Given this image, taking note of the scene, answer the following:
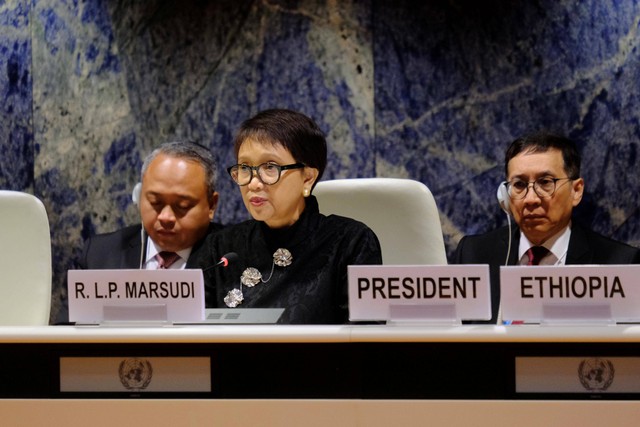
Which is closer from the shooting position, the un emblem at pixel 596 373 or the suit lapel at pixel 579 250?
the un emblem at pixel 596 373

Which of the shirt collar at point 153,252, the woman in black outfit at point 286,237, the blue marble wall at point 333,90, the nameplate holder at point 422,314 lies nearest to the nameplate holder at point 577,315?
the nameplate holder at point 422,314

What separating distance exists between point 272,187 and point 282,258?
0.58 feet

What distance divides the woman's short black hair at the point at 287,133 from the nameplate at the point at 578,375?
102 centimetres

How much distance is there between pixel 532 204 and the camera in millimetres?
2283

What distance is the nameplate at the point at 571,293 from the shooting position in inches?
49.9

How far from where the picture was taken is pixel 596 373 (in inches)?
47.5

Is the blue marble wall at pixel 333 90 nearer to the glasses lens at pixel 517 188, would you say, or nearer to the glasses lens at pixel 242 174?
the glasses lens at pixel 517 188

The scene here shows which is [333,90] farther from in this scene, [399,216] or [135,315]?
[135,315]

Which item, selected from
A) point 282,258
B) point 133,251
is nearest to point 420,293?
point 282,258

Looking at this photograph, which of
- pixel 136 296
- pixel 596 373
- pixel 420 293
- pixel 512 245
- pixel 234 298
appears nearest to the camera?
pixel 596 373

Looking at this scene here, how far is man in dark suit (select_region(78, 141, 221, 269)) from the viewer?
2.32 m

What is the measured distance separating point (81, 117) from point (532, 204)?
1.97m

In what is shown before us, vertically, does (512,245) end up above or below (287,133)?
below

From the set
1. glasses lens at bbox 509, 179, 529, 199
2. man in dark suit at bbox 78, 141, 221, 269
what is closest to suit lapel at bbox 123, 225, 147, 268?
man in dark suit at bbox 78, 141, 221, 269
